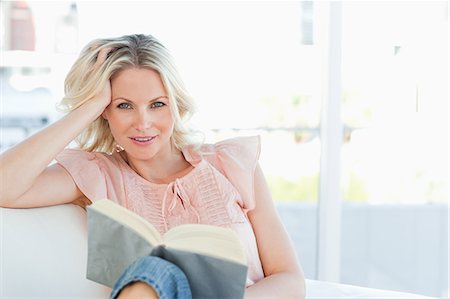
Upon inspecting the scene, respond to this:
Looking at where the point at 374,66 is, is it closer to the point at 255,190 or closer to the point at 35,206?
the point at 255,190

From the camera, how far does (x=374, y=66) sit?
3074 millimetres

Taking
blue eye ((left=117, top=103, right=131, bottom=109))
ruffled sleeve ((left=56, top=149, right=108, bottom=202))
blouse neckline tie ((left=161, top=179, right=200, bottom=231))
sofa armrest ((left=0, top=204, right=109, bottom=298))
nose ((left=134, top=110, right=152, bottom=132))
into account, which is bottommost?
sofa armrest ((left=0, top=204, right=109, bottom=298))

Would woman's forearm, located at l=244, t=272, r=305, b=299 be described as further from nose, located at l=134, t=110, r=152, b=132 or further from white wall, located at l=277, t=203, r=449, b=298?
white wall, located at l=277, t=203, r=449, b=298

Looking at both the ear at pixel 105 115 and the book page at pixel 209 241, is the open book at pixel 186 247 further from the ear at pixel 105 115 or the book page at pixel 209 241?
the ear at pixel 105 115

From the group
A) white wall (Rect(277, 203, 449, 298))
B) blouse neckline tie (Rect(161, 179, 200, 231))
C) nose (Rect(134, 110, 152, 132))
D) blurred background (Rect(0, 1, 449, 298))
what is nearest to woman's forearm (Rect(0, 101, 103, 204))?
nose (Rect(134, 110, 152, 132))

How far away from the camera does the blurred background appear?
9.69ft

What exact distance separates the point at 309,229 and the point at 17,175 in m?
1.91

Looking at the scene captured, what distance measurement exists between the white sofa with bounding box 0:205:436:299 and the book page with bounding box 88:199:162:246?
0.38m

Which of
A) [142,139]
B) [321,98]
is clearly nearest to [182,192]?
[142,139]

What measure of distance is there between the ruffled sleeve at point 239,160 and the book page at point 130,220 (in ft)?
1.69

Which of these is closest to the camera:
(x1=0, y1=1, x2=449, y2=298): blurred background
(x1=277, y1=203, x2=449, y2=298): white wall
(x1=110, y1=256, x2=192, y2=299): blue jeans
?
(x1=110, y1=256, x2=192, y2=299): blue jeans

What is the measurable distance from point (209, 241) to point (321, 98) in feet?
6.19

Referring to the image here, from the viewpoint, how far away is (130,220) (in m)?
1.26

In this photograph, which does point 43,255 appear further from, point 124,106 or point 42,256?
point 124,106
